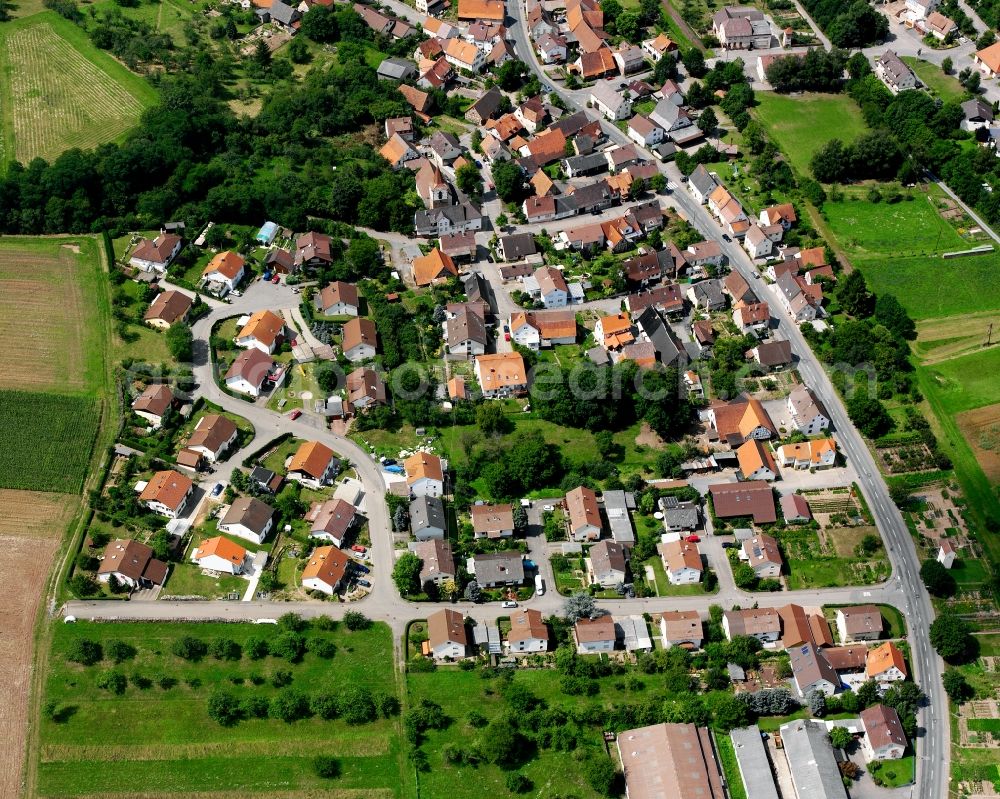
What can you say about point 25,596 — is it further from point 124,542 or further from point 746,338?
point 746,338

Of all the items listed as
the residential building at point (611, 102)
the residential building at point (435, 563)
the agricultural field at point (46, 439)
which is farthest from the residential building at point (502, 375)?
the residential building at point (611, 102)

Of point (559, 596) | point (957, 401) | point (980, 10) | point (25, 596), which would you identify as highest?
point (980, 10)

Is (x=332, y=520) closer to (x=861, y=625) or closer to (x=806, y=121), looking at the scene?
(x=861, y=625)

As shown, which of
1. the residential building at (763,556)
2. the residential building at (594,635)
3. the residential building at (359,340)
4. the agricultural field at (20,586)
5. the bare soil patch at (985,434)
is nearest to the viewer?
the agricultural field at (20,586)

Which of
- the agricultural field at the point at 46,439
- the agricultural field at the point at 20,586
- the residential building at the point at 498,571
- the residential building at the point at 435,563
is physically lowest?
the agricultural field at the point at 20,586

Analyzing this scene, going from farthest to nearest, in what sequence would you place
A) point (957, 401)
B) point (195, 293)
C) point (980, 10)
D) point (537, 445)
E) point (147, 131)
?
point (980, 10), point (147, 131), point (195, 293), point (957, 401), point (537, 445)

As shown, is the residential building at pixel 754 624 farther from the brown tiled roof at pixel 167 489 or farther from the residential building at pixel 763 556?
the brown tiled roof at pixel 167 489

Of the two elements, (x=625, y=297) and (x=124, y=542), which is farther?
(x=625, y=297)

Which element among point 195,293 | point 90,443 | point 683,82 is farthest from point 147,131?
point 683,82
